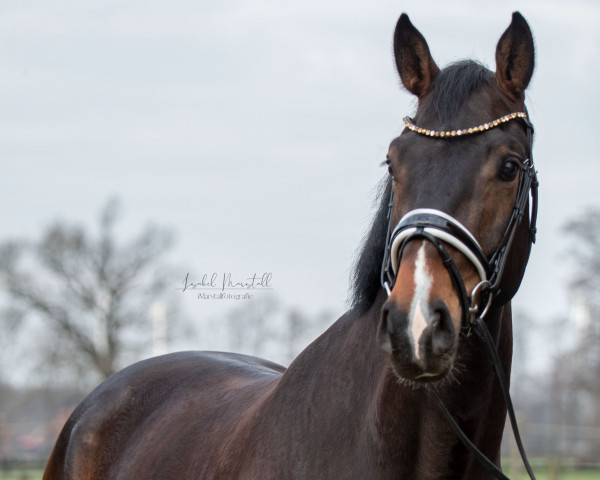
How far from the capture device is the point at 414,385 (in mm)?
2881

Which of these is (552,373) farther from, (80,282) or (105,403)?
(105,403)

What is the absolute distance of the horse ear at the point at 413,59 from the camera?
128 inches

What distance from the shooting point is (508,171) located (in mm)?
2887

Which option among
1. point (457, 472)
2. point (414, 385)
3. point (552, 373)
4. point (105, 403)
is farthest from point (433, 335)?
point (552, 373)

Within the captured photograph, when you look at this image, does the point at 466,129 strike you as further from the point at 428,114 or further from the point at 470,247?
the point at 470,247

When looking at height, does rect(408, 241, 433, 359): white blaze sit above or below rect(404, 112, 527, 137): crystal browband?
below

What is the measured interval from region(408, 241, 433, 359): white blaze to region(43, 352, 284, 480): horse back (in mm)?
1433

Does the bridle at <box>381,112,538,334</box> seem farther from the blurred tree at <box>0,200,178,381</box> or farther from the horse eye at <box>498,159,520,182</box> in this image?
the blurred tree at <box>0,200,178,381</box>

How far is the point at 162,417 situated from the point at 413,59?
2.56m

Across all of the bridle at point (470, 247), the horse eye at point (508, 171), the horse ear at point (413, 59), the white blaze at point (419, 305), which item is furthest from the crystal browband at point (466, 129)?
the white blaze at point (419, 305)

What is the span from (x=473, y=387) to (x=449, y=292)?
51cm

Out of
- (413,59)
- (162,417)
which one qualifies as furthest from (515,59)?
(162,417)

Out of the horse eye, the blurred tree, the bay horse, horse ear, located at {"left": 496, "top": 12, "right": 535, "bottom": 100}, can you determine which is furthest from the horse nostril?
the blurred tree

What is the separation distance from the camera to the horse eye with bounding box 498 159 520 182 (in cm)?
287
